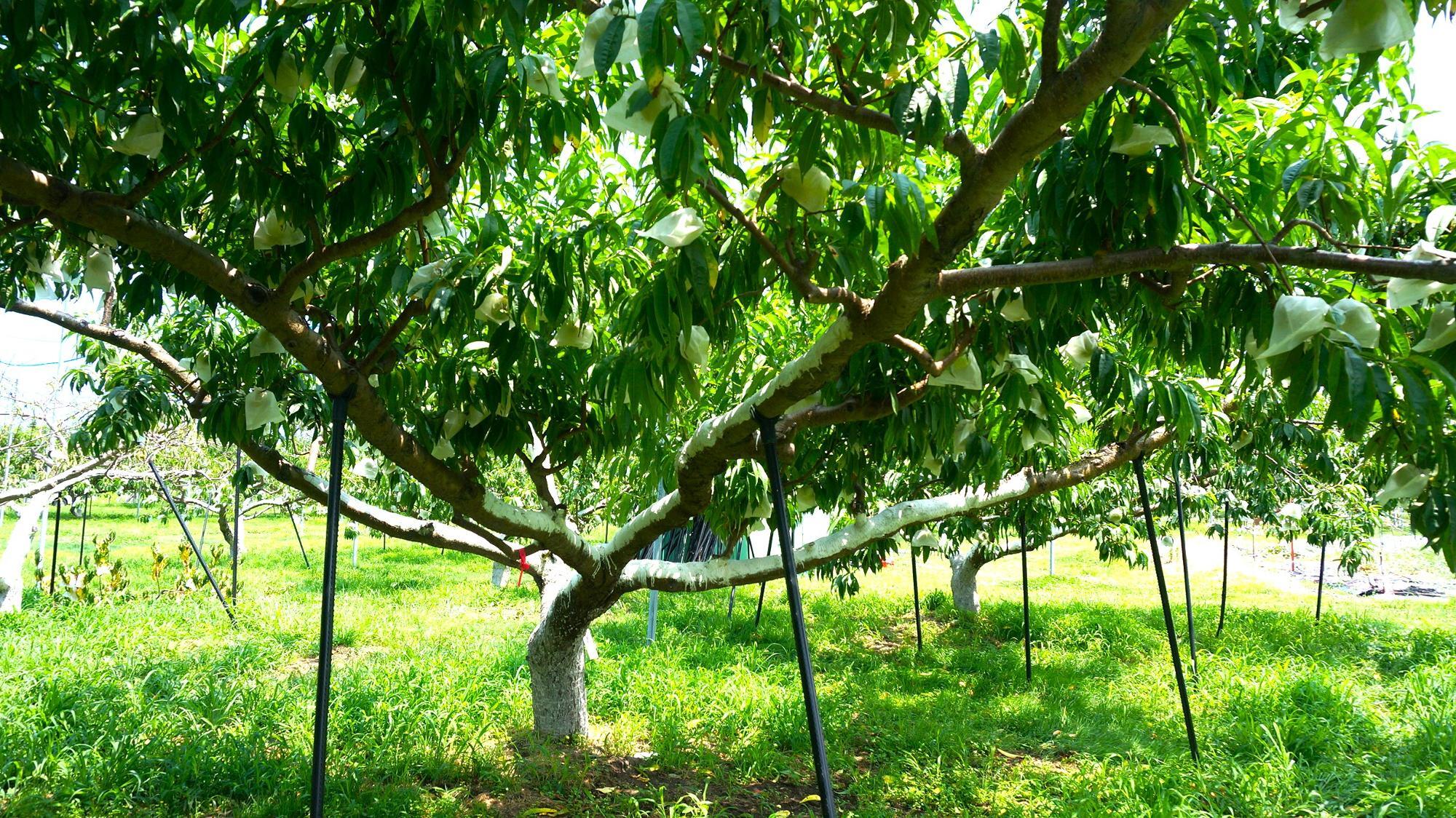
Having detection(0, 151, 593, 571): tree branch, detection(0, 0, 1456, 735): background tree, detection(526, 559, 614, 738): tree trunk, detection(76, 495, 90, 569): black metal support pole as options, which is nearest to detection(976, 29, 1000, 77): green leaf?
detection(0, 0, 1456, 735): background tree

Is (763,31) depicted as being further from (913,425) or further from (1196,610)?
(1196,610)

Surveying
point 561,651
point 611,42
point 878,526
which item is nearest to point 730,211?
point 611,42

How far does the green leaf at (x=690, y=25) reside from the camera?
0.94m

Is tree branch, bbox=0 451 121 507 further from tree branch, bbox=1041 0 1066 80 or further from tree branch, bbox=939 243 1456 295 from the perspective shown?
tree branch, bbox=1041 0 1066 80

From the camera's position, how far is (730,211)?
1.48m

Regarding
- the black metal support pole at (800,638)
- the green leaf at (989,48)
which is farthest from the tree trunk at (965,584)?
the green leaf at (989,48)

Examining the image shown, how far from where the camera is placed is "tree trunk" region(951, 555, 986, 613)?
8.72m

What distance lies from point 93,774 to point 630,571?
2.16 meters

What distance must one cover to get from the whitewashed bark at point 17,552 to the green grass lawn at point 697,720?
0.26 m

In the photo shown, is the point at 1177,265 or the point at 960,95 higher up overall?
the point at 960,95

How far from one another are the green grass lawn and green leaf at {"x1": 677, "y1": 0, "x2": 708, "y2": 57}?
291 centimetres

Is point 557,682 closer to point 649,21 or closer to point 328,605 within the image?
point 328,605

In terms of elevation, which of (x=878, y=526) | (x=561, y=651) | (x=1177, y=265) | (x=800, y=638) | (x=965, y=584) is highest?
(x=1177, y=265)

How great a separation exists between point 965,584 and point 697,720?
5099mm
